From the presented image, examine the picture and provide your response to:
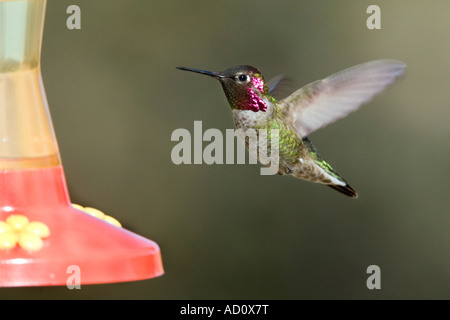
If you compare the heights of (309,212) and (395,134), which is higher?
(395,134)

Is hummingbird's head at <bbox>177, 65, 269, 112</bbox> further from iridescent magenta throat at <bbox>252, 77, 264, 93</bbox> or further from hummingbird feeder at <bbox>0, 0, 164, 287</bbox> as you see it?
hummingbird feeder at <bbox>0, 0, 164, 287</bbox>

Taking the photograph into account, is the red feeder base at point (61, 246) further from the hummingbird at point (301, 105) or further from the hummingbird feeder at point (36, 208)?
the hummingbird at point (301, 105)

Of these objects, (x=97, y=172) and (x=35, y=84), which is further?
(x=97, y=172)

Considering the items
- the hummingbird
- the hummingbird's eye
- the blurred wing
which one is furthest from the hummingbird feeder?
the blurred wing

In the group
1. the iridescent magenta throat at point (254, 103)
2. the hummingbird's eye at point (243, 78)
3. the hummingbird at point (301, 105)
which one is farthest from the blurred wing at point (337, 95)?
the hummingbird's eye at point (243, 78)

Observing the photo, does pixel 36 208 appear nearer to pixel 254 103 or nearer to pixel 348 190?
pixel 254 103

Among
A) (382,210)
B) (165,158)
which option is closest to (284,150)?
(165,158)

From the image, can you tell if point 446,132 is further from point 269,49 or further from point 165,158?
point 165,158
